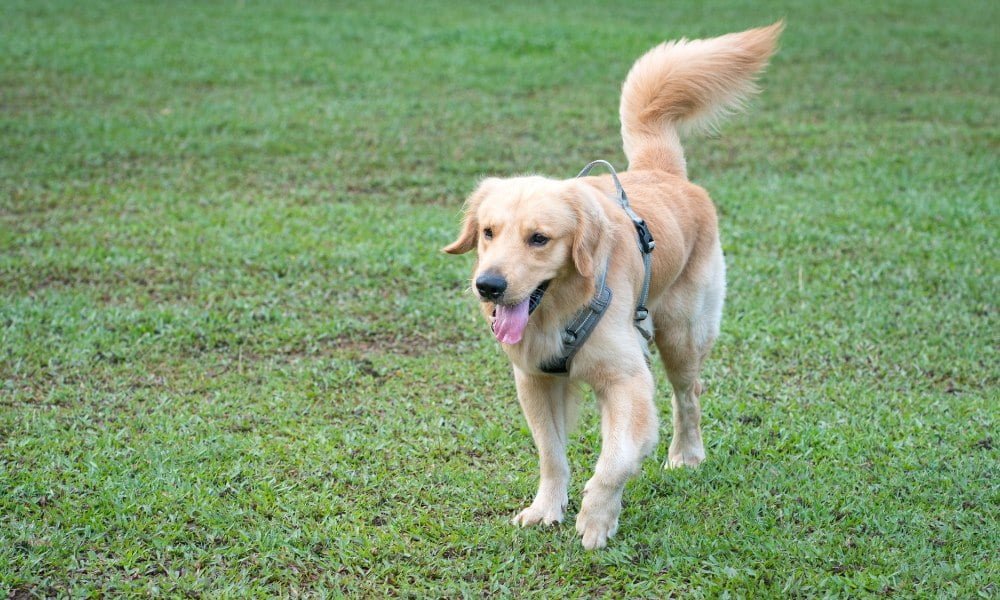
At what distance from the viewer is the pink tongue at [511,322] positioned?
393 cm

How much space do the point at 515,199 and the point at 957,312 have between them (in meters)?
4.20

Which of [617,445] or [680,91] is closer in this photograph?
[617,445]

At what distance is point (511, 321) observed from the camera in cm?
394

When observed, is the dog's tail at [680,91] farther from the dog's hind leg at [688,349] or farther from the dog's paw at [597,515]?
the dog's paw at [597,515]

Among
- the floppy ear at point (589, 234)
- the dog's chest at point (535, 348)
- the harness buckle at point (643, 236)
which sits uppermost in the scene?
the floppy ear at point (589, 234)

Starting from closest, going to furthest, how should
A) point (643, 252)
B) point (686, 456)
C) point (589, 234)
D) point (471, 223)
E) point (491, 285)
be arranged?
1. point (491, 285)
2. point (589, 234)
3. point (471, 223)
4. point (643, 252)
5. point (686, 456)

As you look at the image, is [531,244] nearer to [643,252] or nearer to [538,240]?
[538,240]

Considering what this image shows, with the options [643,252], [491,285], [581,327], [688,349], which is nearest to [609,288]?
[581,327]

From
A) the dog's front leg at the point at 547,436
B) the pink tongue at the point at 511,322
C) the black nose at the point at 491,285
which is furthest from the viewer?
the dog's front leg at the point at 547,436

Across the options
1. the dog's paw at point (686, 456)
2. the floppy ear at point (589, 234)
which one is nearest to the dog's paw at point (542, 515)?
the dog's paw at point (686, 456)

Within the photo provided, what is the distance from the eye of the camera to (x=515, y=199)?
4.05 metres

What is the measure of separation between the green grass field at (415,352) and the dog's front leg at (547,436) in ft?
0.42

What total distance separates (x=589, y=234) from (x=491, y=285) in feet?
1.75

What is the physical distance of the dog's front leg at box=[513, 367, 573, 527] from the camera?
441cm
